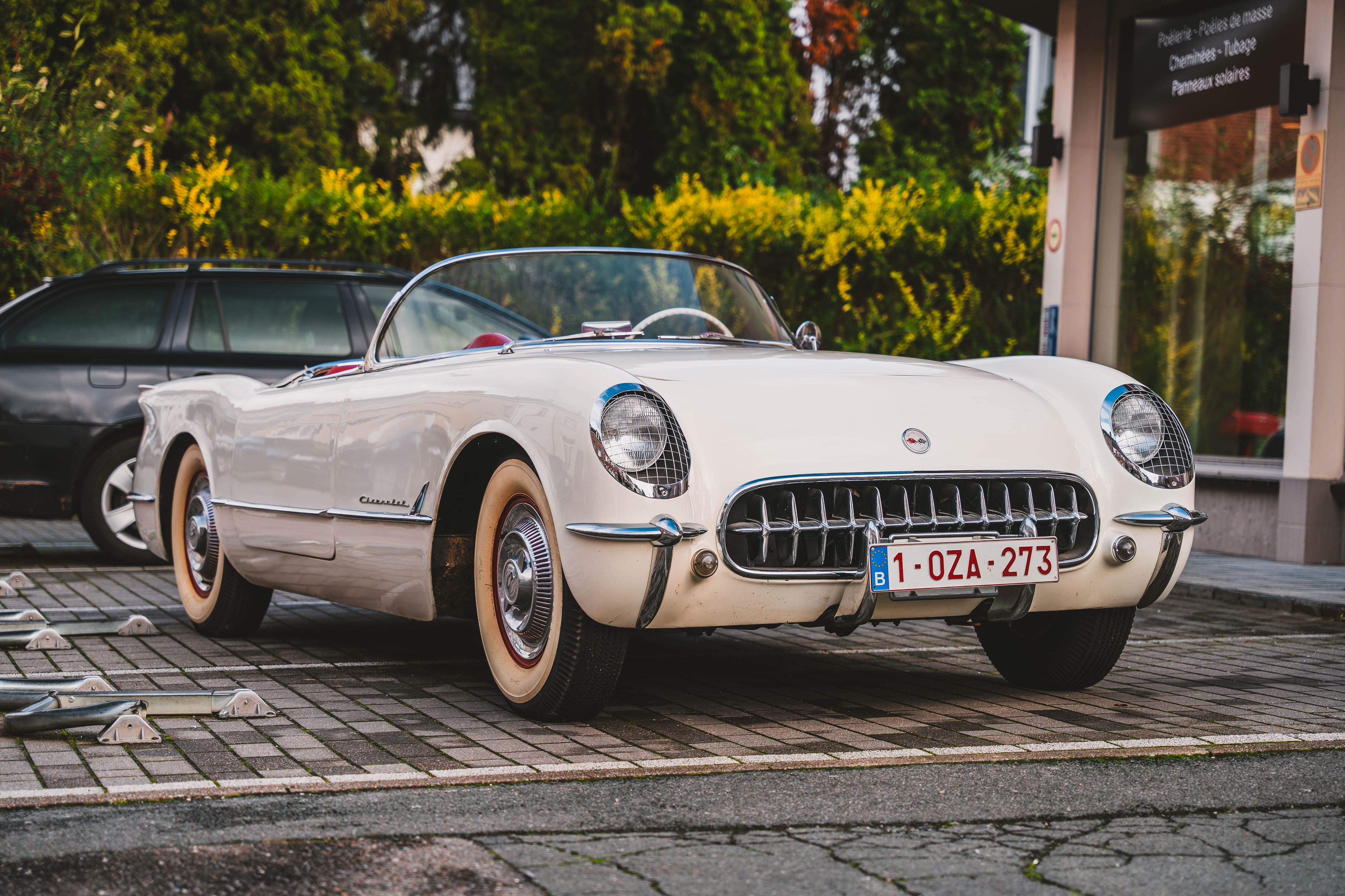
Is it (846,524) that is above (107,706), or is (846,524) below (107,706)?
above

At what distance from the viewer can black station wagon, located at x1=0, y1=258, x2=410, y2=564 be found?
8883mm

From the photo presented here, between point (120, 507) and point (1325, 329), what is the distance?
7.29m

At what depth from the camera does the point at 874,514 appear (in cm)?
427

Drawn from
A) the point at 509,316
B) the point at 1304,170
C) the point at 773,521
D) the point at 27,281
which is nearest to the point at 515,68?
the point at 27,281

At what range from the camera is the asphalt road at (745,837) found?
2961 mm

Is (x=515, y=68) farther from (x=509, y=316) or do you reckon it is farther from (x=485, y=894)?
(x=485, y=894)

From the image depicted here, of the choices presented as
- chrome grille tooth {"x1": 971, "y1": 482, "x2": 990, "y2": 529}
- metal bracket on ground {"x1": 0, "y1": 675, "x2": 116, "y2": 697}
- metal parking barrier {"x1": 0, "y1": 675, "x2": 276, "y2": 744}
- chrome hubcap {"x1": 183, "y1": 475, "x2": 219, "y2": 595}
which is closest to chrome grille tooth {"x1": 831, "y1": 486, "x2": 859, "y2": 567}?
chrome grille tooth {"x1": 971, "y1": 482, "x2": 990, "y2": 529}

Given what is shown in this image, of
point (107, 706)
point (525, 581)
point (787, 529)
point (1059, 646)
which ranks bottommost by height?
point (107, 706)

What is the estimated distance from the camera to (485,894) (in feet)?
9.38

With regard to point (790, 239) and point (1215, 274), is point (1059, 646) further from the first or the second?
point (790, 239)

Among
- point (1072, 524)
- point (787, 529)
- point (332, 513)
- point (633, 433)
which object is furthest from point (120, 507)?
point (1072, 524)

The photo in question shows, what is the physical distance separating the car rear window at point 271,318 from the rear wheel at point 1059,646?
5279 millimetres

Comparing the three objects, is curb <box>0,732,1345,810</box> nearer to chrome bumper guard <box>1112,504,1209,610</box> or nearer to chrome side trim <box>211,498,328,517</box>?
chrome bumper guard <box>1112,504,1209,610</box>

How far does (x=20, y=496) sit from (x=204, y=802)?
19.6 ft
